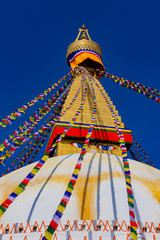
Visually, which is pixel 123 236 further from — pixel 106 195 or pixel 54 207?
pixel 54 207

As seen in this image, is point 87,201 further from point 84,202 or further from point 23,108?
point 23,108

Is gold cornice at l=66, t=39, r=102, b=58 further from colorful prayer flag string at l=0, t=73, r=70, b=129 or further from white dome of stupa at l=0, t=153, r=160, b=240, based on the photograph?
white dome of stupa at l=0, t=153, r=160, b=240

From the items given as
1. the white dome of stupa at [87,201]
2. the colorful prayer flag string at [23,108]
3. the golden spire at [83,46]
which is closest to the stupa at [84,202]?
the white dome of stupa at [87,201]

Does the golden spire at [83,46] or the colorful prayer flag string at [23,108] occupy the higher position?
the golden spire at [83,46]

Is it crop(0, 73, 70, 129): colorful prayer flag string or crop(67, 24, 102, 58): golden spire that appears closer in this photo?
crop(0, 73, 70, 129): colorful prayer flag string

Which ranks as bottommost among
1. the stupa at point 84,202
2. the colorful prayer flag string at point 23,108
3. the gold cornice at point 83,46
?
the stupa at point 84,202

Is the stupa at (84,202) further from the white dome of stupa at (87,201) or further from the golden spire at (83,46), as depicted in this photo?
the golden spire at (83,46)

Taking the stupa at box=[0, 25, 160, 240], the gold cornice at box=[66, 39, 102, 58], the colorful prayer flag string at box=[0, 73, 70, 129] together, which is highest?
the gold cornice at box=[66, 39, 102, 58]

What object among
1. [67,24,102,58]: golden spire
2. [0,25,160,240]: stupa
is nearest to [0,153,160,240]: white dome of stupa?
[0,25,160,240]: stupa

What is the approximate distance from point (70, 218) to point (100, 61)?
9.94 metres

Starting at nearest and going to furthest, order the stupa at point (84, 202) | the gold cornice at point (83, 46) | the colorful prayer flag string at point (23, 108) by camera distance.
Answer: the stupa at point (84, 202) < the colorful prayer flag string at point (23, 108) < the gold cornice at point (83, 46)

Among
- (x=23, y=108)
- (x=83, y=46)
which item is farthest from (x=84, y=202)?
(x=83, y=46)

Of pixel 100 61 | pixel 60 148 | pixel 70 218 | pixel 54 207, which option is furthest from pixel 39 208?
pixel 100 61

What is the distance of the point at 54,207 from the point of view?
3279 millimetres
